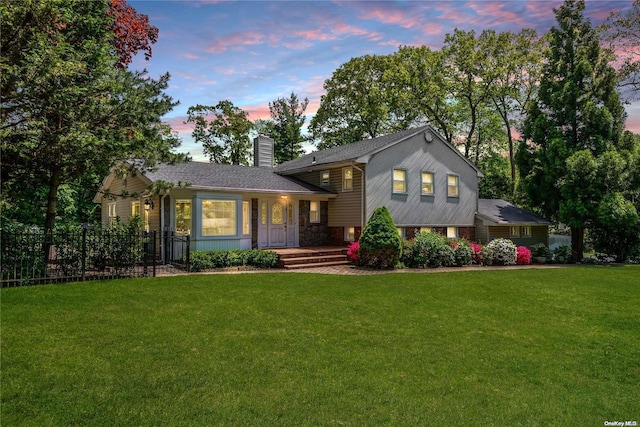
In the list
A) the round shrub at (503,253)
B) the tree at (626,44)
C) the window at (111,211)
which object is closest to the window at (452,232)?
the round shrub at (503,253)

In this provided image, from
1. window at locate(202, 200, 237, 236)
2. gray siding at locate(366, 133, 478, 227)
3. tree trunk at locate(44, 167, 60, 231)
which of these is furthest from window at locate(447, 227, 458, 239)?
tree trunk at locate(44, 167, 60, 231)

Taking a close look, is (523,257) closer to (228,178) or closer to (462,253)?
(462,253)

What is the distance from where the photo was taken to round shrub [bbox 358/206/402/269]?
49.1ft

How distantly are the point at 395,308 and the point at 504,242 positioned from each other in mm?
12389

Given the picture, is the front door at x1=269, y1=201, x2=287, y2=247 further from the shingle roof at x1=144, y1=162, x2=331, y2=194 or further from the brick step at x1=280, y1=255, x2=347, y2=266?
the brick step at x1=280, y1=255, x2=347, y2=266

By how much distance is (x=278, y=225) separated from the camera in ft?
60.4

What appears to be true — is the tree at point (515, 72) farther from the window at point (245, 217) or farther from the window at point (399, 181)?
the window at point (245, 217)

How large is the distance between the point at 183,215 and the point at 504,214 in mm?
18824

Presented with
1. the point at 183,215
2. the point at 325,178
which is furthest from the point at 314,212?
the point at 183,215

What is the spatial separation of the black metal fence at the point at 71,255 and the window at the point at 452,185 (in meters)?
14.9

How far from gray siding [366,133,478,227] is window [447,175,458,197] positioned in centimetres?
24

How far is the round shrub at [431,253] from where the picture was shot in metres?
16.0

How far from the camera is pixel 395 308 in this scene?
27.5 ft

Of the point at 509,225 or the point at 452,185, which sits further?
the point at 509,225
